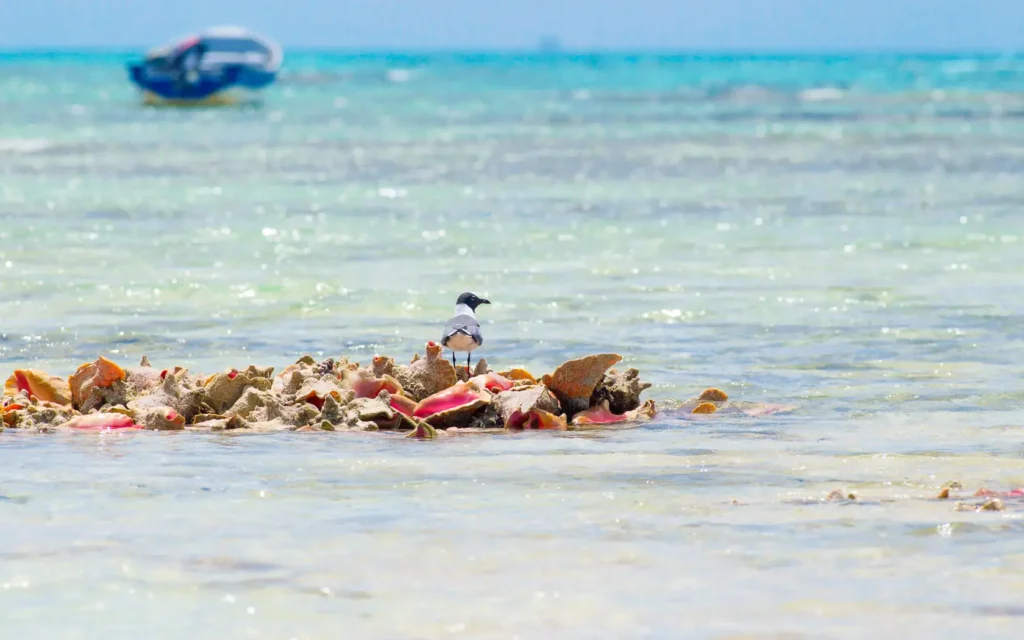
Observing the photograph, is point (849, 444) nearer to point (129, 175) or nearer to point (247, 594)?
point (247, 594)

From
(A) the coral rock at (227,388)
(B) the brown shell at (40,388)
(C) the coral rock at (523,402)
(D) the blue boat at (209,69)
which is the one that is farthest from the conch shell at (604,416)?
(D) the blue boat at (209,69)

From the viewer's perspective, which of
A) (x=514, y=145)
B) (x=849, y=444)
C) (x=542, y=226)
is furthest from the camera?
(x=514, y=145)

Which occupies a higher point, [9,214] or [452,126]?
[452,126]

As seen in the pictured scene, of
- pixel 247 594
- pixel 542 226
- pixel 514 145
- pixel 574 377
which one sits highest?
pixel 514 145

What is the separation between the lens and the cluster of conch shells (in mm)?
9625

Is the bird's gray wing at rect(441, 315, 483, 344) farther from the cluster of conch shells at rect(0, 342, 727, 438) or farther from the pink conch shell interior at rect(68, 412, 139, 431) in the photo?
the pink conch shell interior at rect(68, 412, 139, 431)

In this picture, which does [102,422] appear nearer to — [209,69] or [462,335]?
[462,335]

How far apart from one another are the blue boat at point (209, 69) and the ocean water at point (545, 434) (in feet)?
145

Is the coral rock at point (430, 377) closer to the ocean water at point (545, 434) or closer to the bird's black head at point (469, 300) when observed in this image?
the ocean water at point (545, 434)

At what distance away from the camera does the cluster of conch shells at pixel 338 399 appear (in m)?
9.62

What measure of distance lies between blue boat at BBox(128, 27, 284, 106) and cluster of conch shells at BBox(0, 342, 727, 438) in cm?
6718

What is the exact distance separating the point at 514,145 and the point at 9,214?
21.4 metres

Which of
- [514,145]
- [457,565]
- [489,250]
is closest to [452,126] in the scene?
[514,145]

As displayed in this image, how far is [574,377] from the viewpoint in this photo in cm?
984
